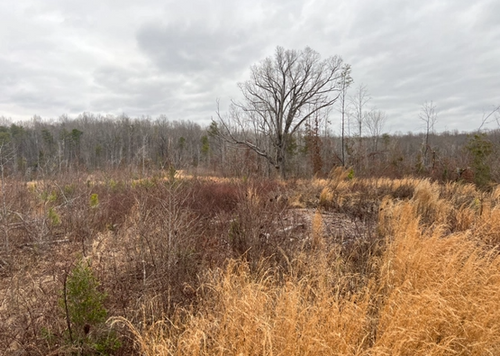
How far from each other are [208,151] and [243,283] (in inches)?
1441

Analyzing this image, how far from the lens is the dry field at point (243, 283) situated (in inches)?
72.3

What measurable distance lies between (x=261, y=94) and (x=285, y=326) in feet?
64.7

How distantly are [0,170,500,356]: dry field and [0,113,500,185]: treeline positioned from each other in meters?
1.47

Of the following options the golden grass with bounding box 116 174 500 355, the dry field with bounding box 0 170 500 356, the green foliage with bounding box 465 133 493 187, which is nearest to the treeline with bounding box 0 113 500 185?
the green foliage with bounding box 465 133 493 187

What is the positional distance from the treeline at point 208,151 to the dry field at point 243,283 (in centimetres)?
147

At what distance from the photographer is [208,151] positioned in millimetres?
38656

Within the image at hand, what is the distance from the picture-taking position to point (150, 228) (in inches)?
151

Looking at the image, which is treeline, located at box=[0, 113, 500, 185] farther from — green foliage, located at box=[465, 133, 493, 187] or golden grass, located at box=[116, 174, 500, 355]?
golden grass, located at box=[116, 174, 500, 355]

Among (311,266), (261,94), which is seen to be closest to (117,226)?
(311,266)

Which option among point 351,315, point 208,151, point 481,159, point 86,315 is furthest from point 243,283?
point 208,151

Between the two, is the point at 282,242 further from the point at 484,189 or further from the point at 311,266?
the point at 484,189

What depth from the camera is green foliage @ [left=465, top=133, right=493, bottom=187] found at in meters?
9.20

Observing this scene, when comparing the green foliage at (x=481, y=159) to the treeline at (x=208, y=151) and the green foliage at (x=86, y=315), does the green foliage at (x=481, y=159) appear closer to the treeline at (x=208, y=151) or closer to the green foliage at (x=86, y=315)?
the treeline at (x=208, y=151)

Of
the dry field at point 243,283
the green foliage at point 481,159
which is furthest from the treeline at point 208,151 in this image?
the dry field at point 243,283
